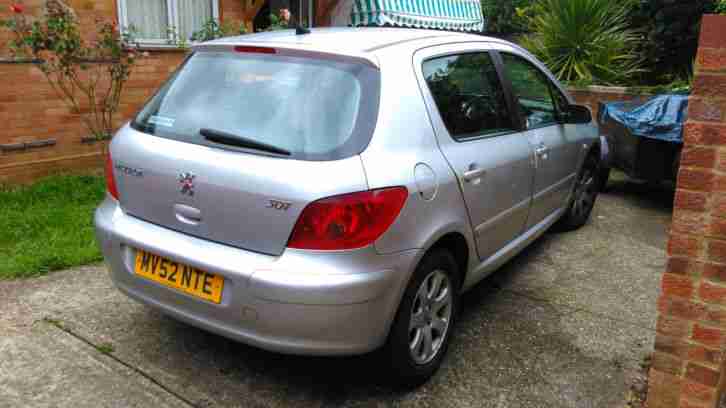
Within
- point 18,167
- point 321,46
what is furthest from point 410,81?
point 18,167

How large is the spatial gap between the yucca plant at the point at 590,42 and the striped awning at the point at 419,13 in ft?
5.29

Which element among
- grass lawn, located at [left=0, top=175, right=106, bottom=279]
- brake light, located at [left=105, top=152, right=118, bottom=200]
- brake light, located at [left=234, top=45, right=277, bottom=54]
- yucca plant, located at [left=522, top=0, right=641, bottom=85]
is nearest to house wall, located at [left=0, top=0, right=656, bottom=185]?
grass lawn, located at [left=0, top=175, right=106, bottom=279]

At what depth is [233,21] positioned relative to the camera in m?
7.90

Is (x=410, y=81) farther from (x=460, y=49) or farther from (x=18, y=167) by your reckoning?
(x=18, y=167)

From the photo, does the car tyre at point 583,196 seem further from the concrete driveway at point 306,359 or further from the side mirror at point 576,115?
the concrete driveway at point 306,359

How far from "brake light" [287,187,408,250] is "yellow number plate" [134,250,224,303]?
399 mm

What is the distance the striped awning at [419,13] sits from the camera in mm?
9750

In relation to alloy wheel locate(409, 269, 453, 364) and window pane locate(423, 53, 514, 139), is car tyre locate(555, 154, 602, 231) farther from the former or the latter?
alloy wheel locate(409, 269, 453, 364)

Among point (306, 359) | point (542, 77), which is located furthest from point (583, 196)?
point (306, 359)

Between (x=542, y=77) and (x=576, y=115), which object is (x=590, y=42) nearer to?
(x=576, y=115)

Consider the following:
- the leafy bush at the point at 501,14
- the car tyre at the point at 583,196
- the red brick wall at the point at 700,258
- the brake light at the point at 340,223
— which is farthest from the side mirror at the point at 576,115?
the leafy bush at the point at 501,14

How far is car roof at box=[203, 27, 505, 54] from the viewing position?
301cm

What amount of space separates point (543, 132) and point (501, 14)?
14170mm

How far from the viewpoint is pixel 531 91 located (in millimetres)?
4449
